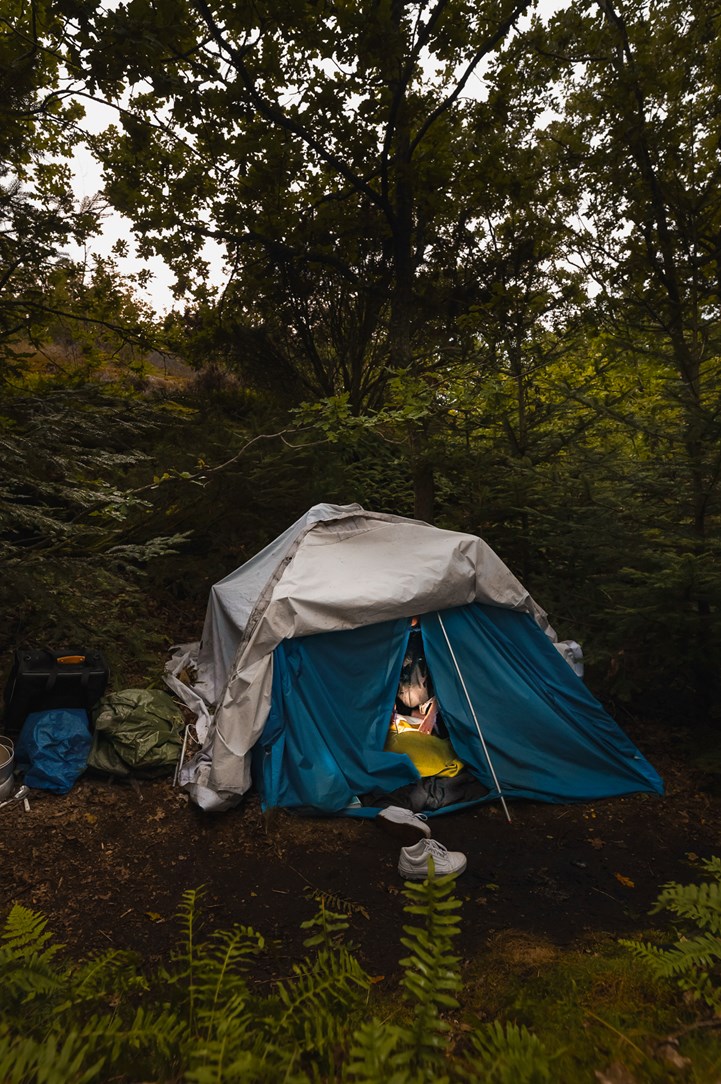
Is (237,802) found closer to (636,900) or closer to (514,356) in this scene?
(636,900)

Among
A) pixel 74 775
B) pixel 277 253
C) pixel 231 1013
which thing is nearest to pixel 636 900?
pixel 231 1013

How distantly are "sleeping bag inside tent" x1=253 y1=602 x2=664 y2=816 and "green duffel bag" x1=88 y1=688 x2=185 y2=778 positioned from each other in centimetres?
82

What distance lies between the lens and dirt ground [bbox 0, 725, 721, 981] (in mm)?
3201

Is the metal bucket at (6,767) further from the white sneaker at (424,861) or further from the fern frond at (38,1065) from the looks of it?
the fern frond at (38,1065)

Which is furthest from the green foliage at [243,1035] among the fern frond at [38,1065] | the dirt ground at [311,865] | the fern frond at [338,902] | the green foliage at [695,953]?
the fern frond at [338,902]

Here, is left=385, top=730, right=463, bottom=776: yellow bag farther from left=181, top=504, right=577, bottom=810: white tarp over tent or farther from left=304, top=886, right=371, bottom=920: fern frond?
left=304, top=886, right=371, bottom=920: fern frond

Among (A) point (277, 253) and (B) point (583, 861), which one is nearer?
(B) point (583, 861)

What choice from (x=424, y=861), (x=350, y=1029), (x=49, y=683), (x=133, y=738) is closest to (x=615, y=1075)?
(x=350, y=1029)

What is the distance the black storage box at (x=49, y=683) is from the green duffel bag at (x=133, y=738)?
0.69 feet

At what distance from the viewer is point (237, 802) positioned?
426cm

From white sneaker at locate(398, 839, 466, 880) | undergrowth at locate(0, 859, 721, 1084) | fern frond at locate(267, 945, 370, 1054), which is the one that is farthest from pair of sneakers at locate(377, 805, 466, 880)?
fern frond at locate(267, 945, 370, 1054)

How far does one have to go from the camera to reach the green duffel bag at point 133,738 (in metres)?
4.55

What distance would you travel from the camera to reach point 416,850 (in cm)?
370

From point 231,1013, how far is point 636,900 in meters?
3.11
